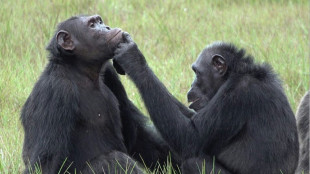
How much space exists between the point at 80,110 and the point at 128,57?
0.59 meters

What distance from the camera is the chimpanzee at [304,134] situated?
657cm

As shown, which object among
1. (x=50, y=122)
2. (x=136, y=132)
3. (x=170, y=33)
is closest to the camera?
(x=50, y=122)

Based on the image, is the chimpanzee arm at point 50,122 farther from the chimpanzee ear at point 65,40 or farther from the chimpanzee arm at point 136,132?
the chimpanzee arm at point 136,132

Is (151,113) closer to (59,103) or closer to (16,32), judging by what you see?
(59,103)

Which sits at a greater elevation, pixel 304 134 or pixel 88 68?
pixel 88 68

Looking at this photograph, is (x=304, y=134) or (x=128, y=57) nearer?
(x=128, y=57)

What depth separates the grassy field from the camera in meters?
7.92

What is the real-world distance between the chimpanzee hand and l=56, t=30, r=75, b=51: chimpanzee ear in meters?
0.38

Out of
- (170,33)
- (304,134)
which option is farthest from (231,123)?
(170,33)

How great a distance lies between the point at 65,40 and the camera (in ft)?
18.9

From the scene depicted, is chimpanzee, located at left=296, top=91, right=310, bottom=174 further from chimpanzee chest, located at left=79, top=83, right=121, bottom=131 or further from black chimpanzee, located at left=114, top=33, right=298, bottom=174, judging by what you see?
chimpanzee chest, located at left=79, top=83, right=121, bottom=131

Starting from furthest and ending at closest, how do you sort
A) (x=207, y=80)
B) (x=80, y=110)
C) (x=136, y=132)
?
(x=136, y=132)
(x=207, y=80)
(x=80, y=110)

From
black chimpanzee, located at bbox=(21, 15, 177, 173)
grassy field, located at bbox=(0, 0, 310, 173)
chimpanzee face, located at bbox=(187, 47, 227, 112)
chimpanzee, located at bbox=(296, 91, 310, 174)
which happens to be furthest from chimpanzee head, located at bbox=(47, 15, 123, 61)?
chimpanzee, located at bbox=(296, 91, 310, 174)

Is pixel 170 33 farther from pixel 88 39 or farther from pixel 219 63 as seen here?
pixel 88 39
